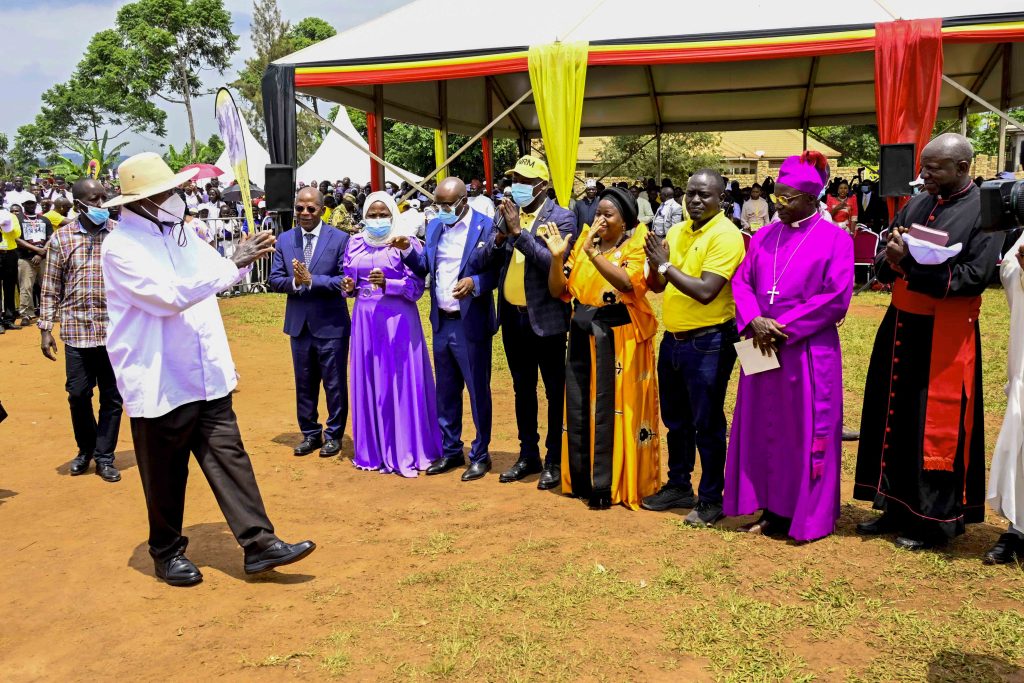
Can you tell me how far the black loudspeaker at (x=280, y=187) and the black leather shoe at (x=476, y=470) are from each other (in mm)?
4169

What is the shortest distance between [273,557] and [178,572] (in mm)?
491

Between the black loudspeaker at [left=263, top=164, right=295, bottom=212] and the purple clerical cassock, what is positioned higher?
the black loudspeaker at [left=263, top=164, right=295, bottom=212]

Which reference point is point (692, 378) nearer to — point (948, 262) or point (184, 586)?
point (948, 262)

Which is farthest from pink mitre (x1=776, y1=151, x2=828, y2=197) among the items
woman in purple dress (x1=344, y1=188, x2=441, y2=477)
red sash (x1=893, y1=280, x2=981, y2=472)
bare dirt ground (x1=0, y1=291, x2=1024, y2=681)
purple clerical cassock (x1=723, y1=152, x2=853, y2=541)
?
woman in purple dress (x1=344, y1=188, x2=441, y2=477)

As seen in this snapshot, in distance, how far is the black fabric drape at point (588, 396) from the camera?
5145mm

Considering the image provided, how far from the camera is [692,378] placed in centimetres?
487

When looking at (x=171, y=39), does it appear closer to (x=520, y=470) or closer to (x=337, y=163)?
(x=337, y=163)

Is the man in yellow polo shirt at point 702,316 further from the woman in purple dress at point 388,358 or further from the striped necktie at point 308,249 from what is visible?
the striped necktie at point 308,249

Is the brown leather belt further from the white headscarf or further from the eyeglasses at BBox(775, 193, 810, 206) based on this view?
the white headscarf

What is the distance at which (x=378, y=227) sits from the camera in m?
6.26

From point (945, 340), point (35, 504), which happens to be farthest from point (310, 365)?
point (945, 340)

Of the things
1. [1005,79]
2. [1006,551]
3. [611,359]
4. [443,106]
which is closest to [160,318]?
[611,359]

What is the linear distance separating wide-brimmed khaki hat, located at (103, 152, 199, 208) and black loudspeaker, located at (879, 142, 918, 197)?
652 cm

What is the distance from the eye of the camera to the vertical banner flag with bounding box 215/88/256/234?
15.6 ft
